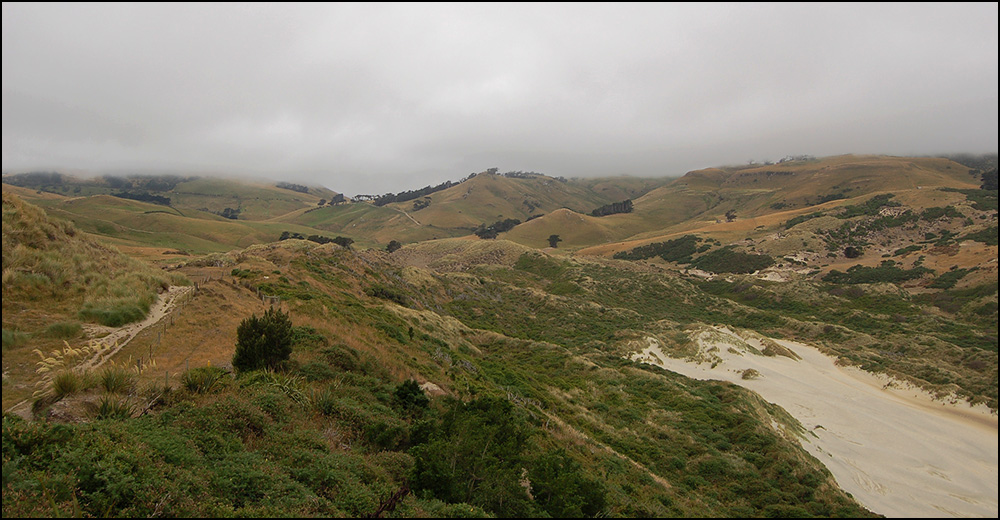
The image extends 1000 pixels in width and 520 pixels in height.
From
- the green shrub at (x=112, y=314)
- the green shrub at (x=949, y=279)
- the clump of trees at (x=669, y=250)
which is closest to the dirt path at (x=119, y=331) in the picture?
the green shrub at (x=112, y=314)

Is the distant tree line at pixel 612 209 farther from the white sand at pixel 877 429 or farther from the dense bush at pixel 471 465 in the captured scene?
the dense bush at pixel 471 465

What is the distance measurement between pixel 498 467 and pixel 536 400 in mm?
11756

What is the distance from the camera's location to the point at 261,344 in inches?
503

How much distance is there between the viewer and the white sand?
330 inches

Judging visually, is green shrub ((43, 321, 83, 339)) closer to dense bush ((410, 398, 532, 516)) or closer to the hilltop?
the hilltop

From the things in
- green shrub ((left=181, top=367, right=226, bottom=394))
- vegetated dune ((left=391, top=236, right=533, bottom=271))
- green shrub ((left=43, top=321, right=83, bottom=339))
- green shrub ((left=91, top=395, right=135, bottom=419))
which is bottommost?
vegetated dune ((left=391, top=236, right=533, bottom=271))

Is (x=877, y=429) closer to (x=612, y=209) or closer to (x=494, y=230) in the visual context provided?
(x=494, y=230)

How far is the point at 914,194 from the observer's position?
89562 mm

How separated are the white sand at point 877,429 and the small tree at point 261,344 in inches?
683

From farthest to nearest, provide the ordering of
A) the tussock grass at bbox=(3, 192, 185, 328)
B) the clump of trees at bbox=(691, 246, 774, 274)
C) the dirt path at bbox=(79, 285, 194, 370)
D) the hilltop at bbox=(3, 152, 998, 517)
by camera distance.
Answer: the clump of trees at bbox=(691, 246, 774, 274)
the tussock grass at bbox=(3, 192, 185, 328)
the dirt path at bbox=(79, 285, 194, 370)
the hilltop at bbox=(3, 152, 998, 517)

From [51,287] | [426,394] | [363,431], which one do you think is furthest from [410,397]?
[51,287]

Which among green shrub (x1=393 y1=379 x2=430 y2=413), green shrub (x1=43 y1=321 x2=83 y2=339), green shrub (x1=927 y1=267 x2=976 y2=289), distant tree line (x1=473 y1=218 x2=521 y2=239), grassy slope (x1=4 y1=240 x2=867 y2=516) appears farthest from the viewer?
distant tree line (x1=473 y1=218 x2=521 y2=239)

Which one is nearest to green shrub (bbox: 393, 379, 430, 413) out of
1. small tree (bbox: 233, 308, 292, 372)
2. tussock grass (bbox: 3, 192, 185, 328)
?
small tree (bbox: 233, 308, 292, 372)

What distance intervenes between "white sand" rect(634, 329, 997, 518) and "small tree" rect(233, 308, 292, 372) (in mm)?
17343
